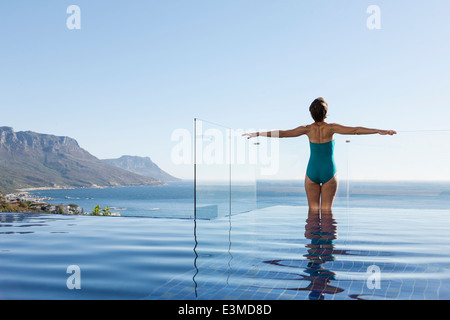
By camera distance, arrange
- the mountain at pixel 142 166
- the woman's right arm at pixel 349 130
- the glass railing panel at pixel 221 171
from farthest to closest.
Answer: the mountain at pixel 142 166 < the glass railing panel at pixel 221 171 < the woman's right arm at pixel 349 130

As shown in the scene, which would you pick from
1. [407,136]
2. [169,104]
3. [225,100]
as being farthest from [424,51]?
[407,136]

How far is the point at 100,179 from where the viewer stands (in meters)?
118

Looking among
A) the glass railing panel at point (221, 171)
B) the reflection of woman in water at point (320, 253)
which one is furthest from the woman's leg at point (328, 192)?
the glass railing panel at point (221, 171)

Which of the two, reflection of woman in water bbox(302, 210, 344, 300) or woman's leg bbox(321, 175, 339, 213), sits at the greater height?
woman's leg bbox(321, 175, 339, 213)

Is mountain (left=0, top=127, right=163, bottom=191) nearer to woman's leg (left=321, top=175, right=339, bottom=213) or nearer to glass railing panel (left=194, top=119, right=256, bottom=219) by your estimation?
glass railing panel (left=194, top=119, right=256, bottom=219)

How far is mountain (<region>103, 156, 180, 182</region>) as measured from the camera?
130m

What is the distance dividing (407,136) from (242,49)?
175 feet

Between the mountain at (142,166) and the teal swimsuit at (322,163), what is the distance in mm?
124520

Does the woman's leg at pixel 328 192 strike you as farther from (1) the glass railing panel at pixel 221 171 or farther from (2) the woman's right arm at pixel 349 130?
(1) the glass railing panel at pixel 221 171

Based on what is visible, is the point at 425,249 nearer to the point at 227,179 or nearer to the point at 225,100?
the point at 227,179

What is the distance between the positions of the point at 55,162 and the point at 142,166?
1204 inches

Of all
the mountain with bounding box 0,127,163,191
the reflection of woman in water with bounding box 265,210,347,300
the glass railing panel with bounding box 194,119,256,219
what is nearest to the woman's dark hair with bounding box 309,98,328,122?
the glass railing panel with bounding box 194,119,256,219

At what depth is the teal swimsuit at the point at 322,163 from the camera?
19.4 feet

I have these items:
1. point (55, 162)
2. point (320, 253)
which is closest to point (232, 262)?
point (320, 253)
